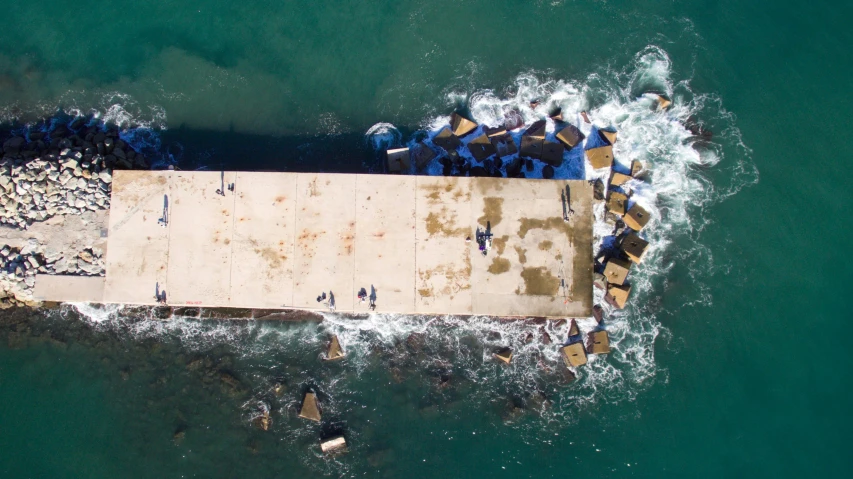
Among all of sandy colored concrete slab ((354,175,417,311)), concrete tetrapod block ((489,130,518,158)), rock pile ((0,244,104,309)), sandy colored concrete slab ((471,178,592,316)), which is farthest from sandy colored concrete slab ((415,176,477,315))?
rock pile ((0,244,104,309))

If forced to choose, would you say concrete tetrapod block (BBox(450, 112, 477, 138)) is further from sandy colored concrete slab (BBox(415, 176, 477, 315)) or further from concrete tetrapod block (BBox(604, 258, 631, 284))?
concrete tetrapod block (BBox(604, 258, 631, 284))

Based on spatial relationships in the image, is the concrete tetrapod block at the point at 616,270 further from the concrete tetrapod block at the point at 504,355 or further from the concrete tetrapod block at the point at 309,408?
the concrete tetrapod block at the point at 309,408

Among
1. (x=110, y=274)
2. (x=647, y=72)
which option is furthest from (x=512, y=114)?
(x=110, y=274)

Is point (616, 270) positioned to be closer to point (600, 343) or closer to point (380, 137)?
point (600, 343)

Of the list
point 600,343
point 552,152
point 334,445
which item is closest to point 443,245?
point 552,152

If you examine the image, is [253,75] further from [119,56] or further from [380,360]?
[380,360]
